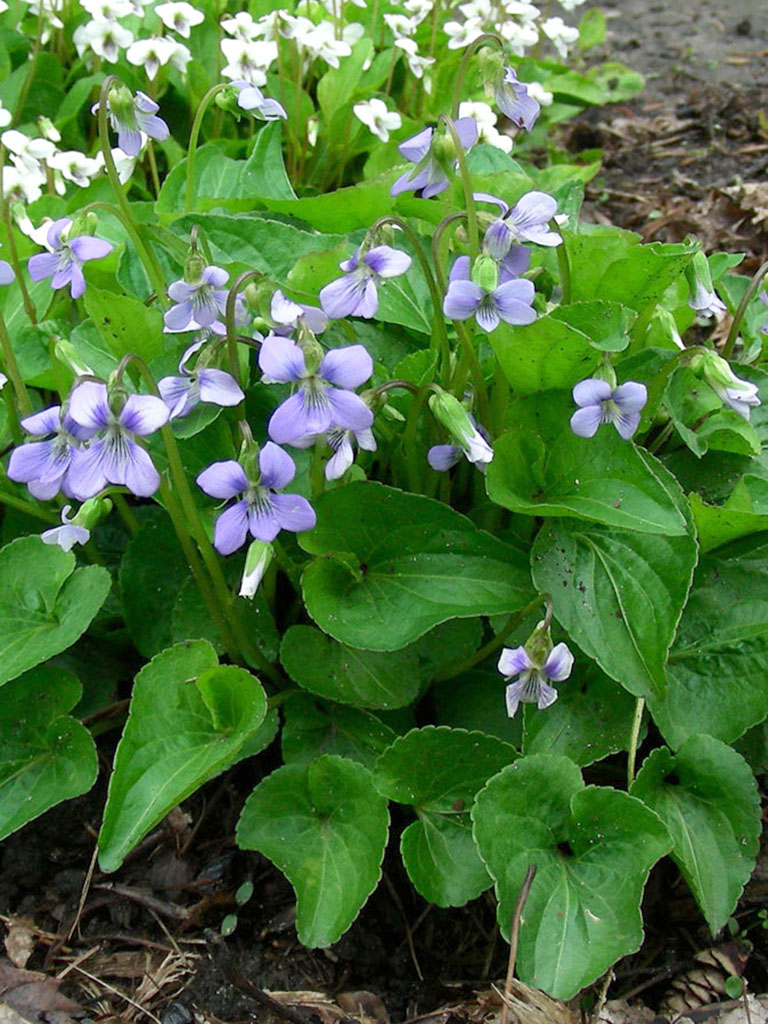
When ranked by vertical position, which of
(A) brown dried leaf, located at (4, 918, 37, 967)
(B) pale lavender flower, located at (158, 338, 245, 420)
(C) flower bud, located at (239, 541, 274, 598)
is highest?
(B) pale lavender flower, located at (158, 338, 245, 420)

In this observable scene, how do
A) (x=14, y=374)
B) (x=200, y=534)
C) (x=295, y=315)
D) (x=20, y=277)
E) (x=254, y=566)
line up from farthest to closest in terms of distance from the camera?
1. (x=20, y=277)
2. (x=14, y=374)
3. (x=200, y=534)
4. (x=254, y=566)
5. (x=295, y=315)

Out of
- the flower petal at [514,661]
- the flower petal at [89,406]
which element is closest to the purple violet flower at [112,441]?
the flower petal at [89,406]

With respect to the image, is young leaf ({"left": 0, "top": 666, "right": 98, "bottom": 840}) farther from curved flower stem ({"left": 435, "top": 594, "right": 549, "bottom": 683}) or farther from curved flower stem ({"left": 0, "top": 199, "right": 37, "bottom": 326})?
curved flower stem ({"left": 0, "top": 199, "right": 37, "bottom": 326})

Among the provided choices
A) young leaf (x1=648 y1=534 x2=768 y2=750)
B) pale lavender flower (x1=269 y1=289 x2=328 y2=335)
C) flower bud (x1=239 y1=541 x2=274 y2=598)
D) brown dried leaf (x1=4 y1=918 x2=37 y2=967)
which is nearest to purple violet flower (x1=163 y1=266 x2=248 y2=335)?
pale lavender flower (x1=269 y1=289 x2=328 y2=335)

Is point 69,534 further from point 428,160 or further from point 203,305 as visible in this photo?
point 428,160

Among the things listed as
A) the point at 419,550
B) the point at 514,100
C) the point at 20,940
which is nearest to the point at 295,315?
the point at 419,550

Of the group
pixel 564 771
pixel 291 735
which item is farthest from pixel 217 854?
pixel 564 771
